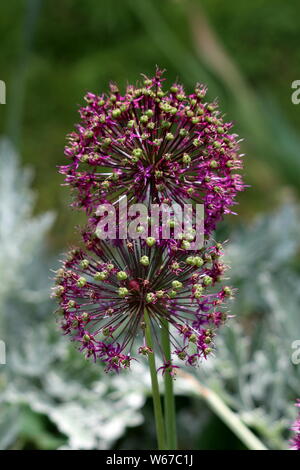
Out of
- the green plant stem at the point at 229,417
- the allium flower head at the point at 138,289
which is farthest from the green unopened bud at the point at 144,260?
the green plant stem at the point at 229,417

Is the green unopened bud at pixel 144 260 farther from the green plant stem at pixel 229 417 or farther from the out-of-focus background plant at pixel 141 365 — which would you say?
the green plant stem at pixel 229 417

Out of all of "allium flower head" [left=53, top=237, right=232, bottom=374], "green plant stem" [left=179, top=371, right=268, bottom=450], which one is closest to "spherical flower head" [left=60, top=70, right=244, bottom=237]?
"allium flower head" [left=53, top=237, right=232, bottom=374]

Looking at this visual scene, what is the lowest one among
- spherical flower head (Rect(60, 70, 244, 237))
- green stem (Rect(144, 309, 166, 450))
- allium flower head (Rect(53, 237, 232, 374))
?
green stem (Rect(144, 309, 166, 450))

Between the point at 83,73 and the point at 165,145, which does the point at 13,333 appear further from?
the point at 83,73

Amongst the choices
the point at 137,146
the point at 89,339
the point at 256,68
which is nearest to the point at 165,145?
the point at 137,146

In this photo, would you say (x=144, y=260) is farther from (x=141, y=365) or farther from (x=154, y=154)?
(x=141, y=365)

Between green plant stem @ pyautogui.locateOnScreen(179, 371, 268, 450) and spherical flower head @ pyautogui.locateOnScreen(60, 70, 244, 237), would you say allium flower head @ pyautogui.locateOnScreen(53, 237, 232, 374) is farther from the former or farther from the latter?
green plant stem @ pyautogui.locateOnScreen(179, 371, 268, 450)
